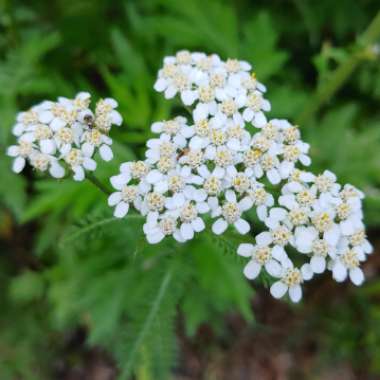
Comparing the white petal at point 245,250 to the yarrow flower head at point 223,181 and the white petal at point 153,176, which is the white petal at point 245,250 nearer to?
the yarrow flower head at point 223,181

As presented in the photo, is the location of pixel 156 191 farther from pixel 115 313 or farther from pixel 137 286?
pixel 115 313

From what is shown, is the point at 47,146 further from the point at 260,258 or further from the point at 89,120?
the point at 260,258

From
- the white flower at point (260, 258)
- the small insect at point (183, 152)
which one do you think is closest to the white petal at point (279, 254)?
the white flower at point (260, 258)

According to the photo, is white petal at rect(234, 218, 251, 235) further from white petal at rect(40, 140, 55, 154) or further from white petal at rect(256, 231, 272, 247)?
white petal at rect(40, 140, 55, 154)

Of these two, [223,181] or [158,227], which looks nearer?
[158,227]

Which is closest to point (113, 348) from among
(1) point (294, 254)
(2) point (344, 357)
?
(1) point (294, 254)

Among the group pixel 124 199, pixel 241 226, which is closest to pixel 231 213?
pixel 241 226
